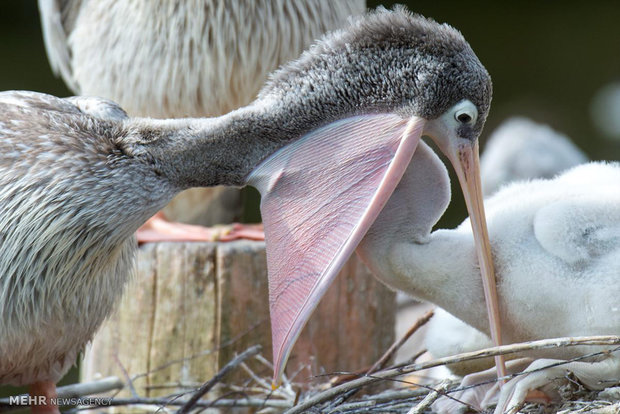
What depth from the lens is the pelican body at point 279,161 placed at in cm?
200

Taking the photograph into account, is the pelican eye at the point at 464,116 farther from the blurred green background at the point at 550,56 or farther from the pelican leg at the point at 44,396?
the blurred green background at the point at 550,56

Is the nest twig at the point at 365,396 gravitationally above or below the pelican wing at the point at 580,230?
below

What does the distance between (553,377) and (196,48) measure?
5.78ft

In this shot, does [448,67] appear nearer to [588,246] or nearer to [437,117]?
[437,117]

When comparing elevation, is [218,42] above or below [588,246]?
above

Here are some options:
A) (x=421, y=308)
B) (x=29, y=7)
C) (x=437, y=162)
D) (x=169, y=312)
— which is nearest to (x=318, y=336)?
(x=169, y=312)

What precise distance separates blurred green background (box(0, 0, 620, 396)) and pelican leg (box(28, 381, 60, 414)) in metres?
5.17

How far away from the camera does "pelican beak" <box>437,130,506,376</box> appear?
2.02 metres

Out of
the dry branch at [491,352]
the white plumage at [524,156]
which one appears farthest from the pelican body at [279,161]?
the white plumage at [524,156]

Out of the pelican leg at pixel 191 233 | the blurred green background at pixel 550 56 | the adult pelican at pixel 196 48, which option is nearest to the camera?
the pelican leg at pixel 191 233

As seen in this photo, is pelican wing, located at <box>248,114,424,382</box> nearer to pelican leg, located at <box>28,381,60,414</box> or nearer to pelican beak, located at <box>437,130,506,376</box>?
pelican beak, located at <box>437,130,506,376</box>

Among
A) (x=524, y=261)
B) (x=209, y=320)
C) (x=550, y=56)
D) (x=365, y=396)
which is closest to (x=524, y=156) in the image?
(x=209, y=320)

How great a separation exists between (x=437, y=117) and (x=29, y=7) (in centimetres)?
508

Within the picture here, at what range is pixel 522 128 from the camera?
4.45 metres
